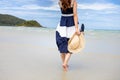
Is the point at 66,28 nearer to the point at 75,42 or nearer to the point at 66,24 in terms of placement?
the point at 66,24

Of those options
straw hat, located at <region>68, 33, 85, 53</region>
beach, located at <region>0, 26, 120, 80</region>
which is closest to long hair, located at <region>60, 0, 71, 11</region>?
straw hat, located at <region>68, 33, 85, 53</region>

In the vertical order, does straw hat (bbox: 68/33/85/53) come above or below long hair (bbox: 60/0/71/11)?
below

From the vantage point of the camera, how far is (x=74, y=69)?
14.5 ft

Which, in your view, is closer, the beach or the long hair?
the beach

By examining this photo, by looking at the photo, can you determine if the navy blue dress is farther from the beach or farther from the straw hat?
the beach

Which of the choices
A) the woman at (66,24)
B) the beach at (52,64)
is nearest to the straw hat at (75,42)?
the woman at (66,24)

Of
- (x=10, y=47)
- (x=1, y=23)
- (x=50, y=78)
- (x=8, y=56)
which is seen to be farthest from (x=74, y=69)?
(x=1, y=23)

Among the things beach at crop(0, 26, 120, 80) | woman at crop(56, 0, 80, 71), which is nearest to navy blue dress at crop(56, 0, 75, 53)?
woman at crop(56, 0, 80, 71)

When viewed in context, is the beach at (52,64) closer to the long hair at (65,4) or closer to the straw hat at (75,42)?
the straw hat at (75,42)

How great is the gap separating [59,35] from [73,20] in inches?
9.2

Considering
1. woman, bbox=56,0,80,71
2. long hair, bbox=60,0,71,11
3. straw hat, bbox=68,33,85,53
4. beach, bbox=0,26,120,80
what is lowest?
beach, bbox=0,26,120,80

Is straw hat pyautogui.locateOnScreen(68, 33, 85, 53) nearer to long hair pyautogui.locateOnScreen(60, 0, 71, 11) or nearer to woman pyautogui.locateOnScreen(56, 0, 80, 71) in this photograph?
woman pyautogui.locateOnScreen(56, 0, 80, 71)

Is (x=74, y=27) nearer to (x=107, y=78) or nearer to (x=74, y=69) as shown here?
(x=74, y=69)

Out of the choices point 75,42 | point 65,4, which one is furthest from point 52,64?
point 65,4
